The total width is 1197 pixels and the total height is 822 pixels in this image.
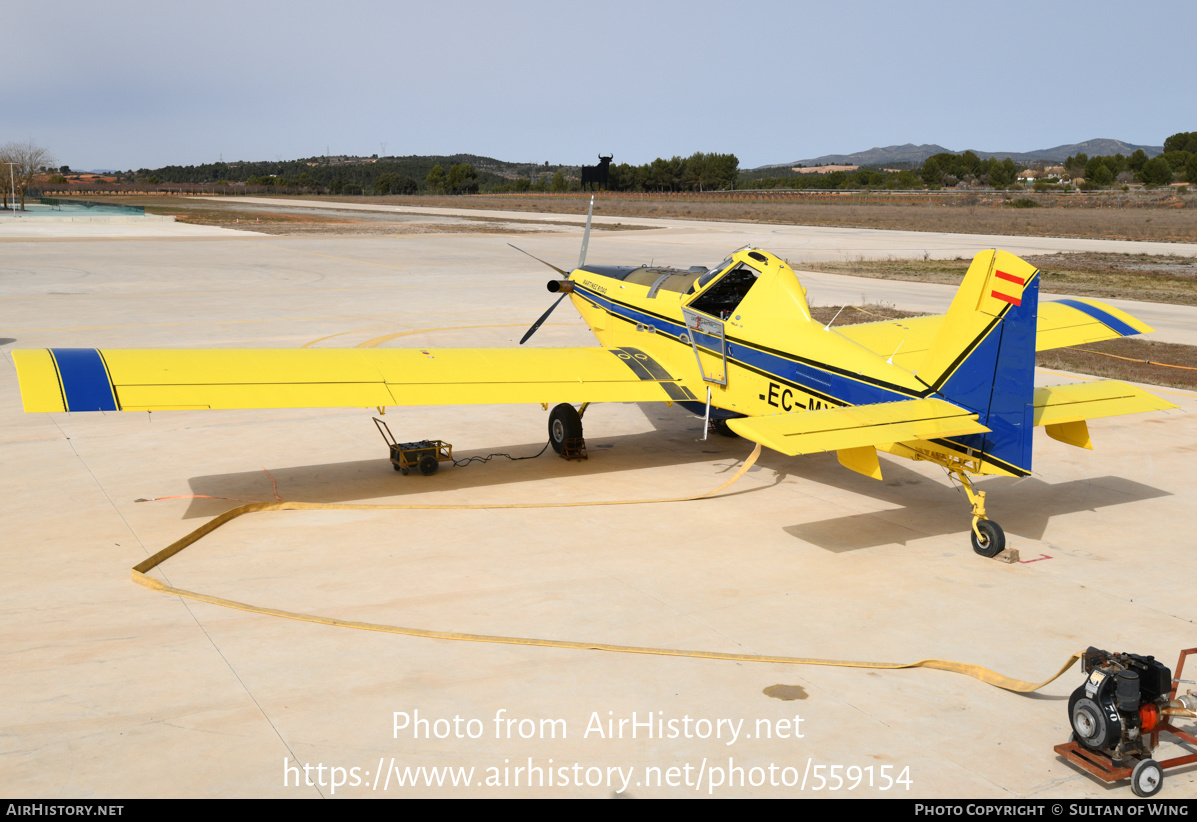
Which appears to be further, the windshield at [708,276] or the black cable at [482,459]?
the black cable at [482,459]

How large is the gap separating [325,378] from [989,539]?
7101 mm

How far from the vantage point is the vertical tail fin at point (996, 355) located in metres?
8.60

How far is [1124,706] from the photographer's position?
17.8 feet

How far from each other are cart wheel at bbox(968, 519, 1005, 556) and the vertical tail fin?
0.57 m

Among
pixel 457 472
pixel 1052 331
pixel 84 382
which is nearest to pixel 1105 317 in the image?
pixel 1052 331

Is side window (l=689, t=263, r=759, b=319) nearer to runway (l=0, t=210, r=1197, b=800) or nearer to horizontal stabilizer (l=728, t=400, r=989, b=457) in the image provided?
runway (l=0, t=210, r=1197, b=800)

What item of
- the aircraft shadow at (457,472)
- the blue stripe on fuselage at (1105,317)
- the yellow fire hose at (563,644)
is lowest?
the yellow fire hose at (563,644)

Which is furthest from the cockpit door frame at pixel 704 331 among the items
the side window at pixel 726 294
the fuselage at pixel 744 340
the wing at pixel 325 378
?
the wing at pixel 325 378

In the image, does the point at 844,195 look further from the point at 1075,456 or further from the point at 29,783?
the point at 29,783

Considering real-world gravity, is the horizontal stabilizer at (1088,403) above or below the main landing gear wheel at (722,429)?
above

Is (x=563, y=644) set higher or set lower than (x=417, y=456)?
lower

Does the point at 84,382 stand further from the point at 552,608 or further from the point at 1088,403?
the point at 1088,403

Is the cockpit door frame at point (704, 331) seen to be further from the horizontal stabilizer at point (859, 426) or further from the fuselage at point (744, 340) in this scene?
the horizontal stabilizer at point (859, 426)

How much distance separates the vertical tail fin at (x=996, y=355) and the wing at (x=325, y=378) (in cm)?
386
